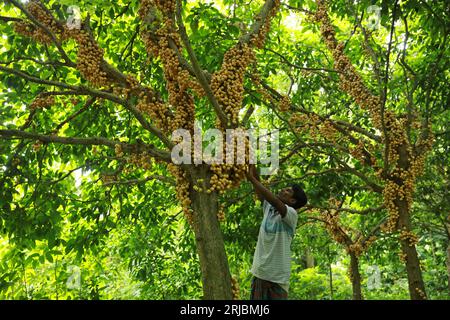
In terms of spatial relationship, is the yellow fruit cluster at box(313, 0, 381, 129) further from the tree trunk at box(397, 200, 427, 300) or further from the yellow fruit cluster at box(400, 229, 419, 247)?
the yellow fruit cluster at box(400, 229, 419, 247)

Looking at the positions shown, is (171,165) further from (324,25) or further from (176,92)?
(324,25)

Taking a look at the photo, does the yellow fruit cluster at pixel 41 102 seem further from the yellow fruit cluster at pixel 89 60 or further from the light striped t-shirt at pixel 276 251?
the light striped t-shirt at pixel 276 251

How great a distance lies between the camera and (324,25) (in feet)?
17.9

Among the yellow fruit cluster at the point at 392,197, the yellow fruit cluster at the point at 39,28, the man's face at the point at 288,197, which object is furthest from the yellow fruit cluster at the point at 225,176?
the yellow fruit cluster at the point at 392,197

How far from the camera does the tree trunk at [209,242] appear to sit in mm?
2883

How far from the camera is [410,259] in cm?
482

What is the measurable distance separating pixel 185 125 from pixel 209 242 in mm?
936

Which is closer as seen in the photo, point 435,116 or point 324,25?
point 324,25

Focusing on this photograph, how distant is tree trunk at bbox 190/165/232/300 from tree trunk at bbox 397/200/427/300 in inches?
107

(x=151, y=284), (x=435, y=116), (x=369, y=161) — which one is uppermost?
(x=435, y=116)

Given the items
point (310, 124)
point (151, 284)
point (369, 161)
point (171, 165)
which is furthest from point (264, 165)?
point (171, 165)

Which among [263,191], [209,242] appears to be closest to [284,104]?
[263,191]

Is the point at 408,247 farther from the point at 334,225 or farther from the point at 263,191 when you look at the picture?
the point at 263,191
